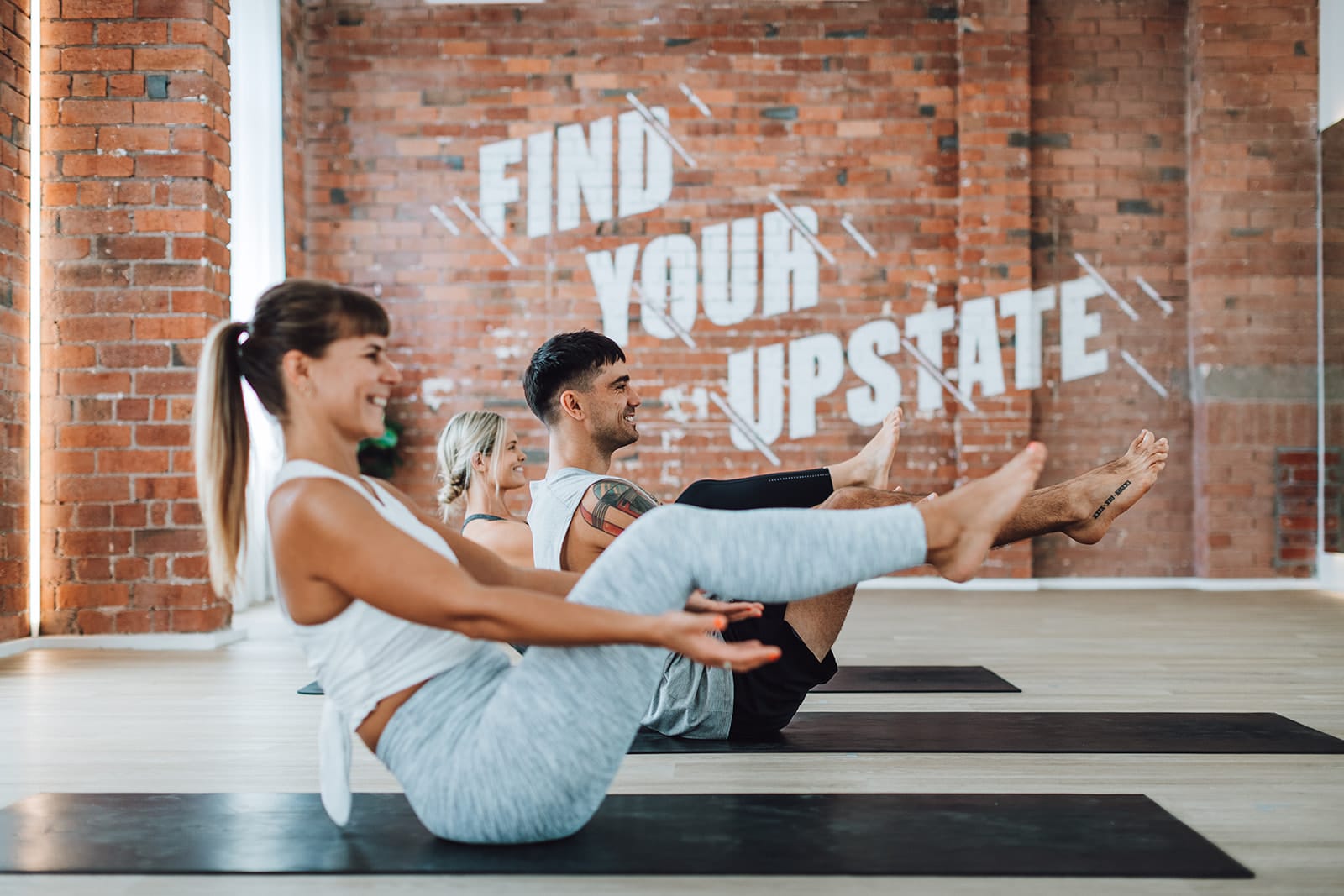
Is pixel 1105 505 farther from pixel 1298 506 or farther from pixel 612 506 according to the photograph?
pixel 1298 506

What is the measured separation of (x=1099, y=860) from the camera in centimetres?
165

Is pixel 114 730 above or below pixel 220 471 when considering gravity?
below

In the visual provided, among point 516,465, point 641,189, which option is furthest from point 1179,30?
point 516,465

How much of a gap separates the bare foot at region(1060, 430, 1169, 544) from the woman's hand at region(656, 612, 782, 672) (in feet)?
4.07

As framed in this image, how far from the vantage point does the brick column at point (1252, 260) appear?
625 cm

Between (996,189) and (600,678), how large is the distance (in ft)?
17.3

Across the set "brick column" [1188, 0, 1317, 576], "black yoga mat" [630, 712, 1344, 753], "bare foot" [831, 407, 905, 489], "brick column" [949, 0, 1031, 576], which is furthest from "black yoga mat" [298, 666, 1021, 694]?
"brick column" [1188, 0, 1317, 576]

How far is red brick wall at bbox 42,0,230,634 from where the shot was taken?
4.30m

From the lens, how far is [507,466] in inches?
143

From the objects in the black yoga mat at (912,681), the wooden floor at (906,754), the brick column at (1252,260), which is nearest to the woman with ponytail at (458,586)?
the wooden floor at (906,754)

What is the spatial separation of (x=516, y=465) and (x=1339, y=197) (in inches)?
185

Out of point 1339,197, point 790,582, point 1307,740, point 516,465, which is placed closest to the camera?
point 790,582

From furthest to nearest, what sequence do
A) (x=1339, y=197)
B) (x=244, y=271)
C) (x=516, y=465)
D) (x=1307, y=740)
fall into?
(x=1339, y=197)
(x=244, y=271)
(x=516, y=465)
(x=1307, y=740)

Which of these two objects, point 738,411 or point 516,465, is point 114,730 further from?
point 738,411
